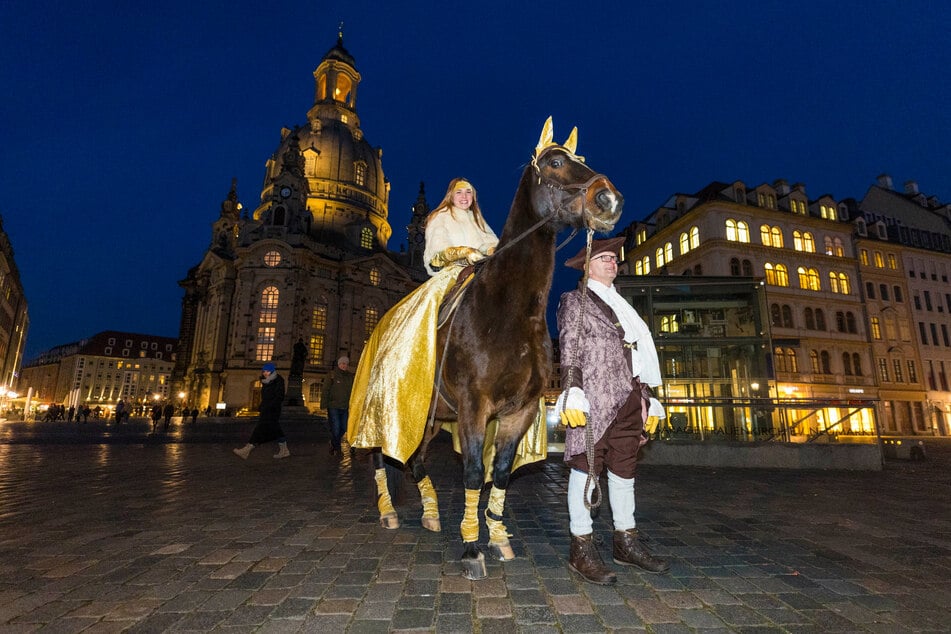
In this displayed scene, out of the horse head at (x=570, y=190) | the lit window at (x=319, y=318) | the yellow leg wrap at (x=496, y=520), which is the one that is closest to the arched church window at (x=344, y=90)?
the lit window at (x=319, y=318)

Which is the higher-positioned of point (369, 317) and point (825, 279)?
point (369, 317)

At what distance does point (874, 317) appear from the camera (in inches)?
1534

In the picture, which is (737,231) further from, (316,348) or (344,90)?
(344,90)

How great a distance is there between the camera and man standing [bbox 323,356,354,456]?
11.2 m

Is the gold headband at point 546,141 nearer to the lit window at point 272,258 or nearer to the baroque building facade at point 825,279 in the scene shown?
the baroque building facade at point 825,279

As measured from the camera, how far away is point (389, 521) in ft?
15.9

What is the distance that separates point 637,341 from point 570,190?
4.84 feet

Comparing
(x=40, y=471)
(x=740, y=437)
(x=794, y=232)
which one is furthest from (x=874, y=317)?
(x=40, y=471)

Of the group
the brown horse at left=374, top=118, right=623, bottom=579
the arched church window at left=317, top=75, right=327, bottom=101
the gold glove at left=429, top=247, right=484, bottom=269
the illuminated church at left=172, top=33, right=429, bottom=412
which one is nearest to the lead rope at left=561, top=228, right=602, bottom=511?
the brown horse at left=374, top=118, right=623, bottom=579

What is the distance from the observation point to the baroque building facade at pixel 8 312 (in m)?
51.5

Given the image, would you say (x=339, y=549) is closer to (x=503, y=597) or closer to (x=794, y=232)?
(x=503, y=597)

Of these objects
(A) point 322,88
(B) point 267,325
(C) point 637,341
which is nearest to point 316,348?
(B) point 267,325

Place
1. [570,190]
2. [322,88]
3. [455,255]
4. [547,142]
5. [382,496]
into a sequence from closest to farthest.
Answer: [570,190], [547,142], [455,255], [382,496], [322,88]

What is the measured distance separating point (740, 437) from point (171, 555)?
39.9ft
